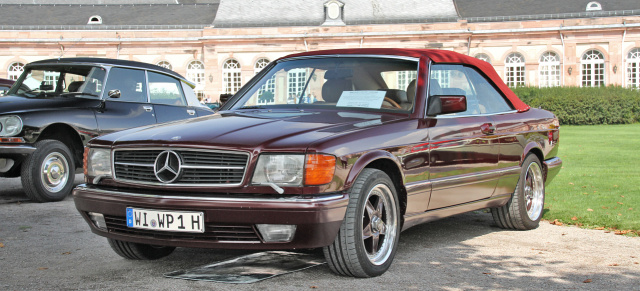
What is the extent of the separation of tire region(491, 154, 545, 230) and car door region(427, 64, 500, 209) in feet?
2.02

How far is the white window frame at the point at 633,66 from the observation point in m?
53.8

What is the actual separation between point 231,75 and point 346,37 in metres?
9.56

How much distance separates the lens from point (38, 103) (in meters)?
9.05

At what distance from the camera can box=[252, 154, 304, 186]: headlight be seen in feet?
14.3

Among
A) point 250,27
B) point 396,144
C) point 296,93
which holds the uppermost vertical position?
point 250,27

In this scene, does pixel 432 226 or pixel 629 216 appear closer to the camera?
pixel 432 226

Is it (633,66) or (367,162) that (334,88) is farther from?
(633,66)

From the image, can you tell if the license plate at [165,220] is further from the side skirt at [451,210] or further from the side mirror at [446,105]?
the side mirror at [446,105]

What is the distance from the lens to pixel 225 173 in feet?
14.5

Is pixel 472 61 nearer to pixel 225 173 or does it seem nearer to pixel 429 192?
pixel 429 192

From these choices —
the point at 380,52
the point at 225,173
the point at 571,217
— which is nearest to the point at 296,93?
the point at 380,52

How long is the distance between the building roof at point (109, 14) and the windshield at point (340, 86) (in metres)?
55.0

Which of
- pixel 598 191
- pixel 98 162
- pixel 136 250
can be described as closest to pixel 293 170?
pixel 98 162

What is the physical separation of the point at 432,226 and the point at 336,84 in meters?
2.03
